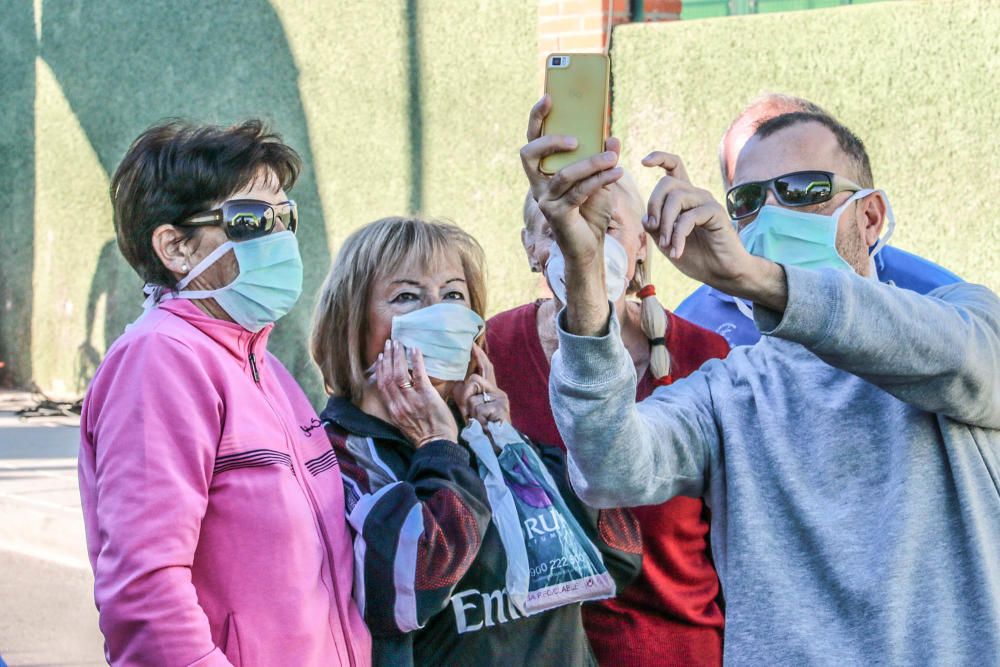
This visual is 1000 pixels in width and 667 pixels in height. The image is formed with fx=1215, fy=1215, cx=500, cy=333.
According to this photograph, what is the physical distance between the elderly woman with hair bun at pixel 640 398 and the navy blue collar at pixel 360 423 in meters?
0.35

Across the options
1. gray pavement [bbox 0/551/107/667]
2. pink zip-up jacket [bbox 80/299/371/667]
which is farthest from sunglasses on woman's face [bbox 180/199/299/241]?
gray pavement [bbox 0/551/107/667]

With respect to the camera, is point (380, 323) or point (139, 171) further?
point (380, 323)

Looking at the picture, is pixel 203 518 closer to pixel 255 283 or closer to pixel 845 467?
pixel 255 283

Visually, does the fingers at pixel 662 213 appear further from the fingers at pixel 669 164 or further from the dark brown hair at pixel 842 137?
the dark brown hair at pixel 842 137

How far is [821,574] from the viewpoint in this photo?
1.97 metres

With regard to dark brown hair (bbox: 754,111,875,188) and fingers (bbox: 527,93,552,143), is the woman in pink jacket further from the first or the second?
dark brown hair (bbox: 754,111,875,188)

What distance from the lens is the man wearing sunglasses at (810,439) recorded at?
177 centimetres

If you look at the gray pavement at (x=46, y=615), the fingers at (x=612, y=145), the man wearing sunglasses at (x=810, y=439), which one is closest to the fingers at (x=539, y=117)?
the man wearing sunglasses at (x=810, y=439)

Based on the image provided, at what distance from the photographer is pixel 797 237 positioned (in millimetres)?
2260

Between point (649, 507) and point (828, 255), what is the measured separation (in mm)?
701

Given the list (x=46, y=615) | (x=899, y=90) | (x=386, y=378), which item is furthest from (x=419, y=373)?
(x=46, y=615)

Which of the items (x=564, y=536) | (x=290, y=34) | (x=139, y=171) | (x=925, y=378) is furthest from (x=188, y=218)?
(x=290, y=34)

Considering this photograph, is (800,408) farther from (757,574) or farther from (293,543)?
(293,543)

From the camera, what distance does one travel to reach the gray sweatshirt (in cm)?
181
